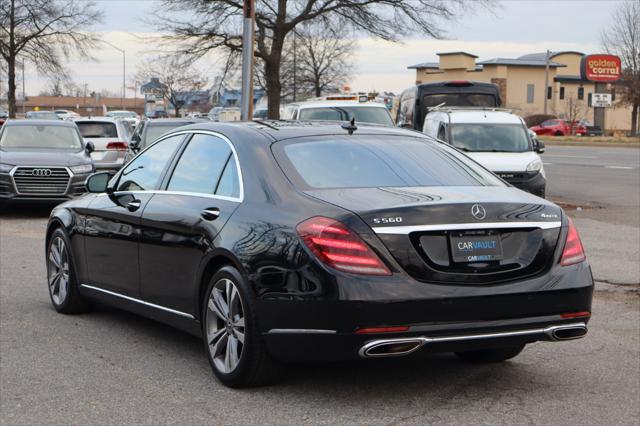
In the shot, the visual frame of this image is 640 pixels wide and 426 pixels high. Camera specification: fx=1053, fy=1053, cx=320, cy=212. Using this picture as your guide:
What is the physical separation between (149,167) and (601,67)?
74940 millimetres

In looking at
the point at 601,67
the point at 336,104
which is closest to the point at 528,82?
the point at 601,67

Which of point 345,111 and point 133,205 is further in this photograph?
point 345,111

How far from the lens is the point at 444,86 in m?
27.6

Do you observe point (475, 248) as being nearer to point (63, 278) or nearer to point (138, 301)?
point (138, 301)

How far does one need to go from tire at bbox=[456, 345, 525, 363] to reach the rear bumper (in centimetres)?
90

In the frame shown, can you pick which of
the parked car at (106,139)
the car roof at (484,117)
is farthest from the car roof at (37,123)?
the car roof at (484,117)

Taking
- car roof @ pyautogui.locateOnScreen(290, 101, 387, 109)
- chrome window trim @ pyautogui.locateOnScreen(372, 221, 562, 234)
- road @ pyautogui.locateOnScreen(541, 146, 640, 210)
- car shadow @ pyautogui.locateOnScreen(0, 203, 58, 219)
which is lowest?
car shadow @ pyautogui.locateOnScreen(0, 203, 58, 219)

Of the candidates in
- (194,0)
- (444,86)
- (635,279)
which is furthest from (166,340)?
(194,0)

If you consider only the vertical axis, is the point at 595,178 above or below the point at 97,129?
below

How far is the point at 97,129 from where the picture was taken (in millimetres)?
25141

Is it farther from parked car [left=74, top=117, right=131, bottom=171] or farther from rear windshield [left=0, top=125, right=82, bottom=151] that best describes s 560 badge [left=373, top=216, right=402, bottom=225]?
parked car [left=74, top=117, right=131, bottom=171]

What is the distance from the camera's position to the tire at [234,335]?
18.6 feet

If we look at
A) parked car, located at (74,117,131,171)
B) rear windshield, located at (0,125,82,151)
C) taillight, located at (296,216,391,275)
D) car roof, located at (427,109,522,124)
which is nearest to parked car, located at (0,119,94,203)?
rear windshield, located at (0,125,82,151)

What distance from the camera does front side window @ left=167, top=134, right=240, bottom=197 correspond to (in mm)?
6336
